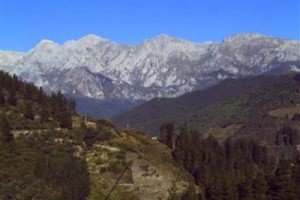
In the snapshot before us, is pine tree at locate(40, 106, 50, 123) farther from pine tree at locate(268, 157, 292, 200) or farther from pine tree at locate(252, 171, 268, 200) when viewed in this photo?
pine tree at locate(268, 157, 292, 200)

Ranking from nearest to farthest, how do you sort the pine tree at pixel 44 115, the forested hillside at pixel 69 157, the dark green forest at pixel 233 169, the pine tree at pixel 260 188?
the forested hillside at pixel 69 157, the pine tree at pixel 260 188, the dark green forest at pixel 233 169, the pine tree at pixel 44 115

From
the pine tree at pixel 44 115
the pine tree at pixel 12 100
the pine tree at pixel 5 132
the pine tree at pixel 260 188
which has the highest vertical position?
the pine tree at pixel 12 100

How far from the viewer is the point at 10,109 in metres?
141

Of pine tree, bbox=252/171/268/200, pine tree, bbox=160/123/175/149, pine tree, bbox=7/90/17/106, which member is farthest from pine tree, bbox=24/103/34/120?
pine tree, bbox=252/171/268/200

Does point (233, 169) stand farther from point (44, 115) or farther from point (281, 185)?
point (44, 115)

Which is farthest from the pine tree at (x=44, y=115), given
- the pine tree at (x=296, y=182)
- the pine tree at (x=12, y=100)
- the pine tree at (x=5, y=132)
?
the pine tree at (x=296, y=182)

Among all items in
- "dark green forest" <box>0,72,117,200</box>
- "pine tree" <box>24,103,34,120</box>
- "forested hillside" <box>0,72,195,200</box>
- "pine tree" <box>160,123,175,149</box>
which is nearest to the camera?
"dark green forest" <box>0,72,117,200</box>

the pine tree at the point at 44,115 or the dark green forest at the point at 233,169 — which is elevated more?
the pine tree at the point at 44,115

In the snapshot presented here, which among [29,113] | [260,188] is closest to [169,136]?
[29,113]

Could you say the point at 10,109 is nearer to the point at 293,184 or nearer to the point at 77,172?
the point at 77,172

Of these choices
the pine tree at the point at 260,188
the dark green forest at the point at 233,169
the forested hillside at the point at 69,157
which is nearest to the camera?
the forested hillside at the point at 69,157

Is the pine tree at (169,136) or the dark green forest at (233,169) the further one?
the pine tree at (169,136)

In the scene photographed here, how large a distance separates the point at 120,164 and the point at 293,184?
35341mm

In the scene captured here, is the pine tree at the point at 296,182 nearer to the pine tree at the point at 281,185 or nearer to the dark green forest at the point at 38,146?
the pine tree at the point at 281,185
